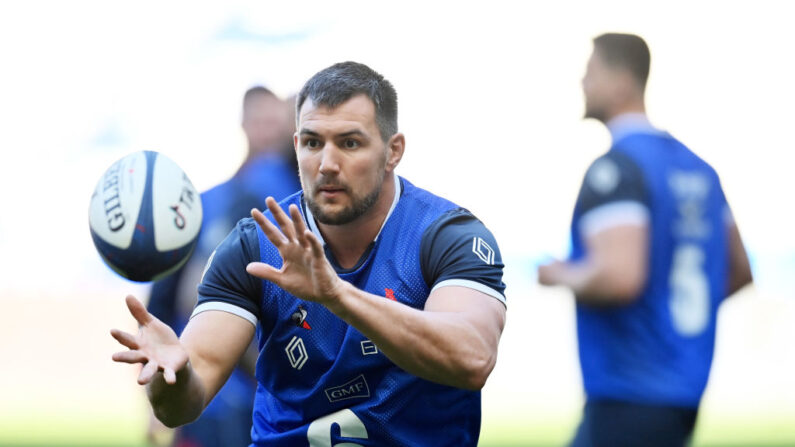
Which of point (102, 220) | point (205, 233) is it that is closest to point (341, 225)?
point (102, 220)

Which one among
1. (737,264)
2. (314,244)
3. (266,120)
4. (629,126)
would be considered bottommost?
(737,264)

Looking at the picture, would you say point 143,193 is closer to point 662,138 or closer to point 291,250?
point 291,250

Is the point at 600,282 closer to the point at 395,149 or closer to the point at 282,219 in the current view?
the point at 395,149

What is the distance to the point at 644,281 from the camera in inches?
199

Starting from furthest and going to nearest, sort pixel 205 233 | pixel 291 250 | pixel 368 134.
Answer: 1. pixel 205 233
2. pixel 368 134
3. pixel 291 250

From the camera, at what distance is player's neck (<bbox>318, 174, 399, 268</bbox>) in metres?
4.10

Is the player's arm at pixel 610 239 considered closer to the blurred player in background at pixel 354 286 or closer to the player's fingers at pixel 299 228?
the blurred player in background at pixel 354 286

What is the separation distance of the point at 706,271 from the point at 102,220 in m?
2.88

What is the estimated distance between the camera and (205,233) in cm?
680

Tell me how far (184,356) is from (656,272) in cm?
252

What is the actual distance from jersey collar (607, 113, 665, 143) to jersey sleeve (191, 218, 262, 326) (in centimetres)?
204

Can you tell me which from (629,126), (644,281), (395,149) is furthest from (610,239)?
(395,149)

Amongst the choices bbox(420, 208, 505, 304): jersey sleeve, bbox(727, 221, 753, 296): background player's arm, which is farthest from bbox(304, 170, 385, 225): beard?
bbox(727, 221, 753, 296): background player's arm

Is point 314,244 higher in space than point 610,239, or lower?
higher
